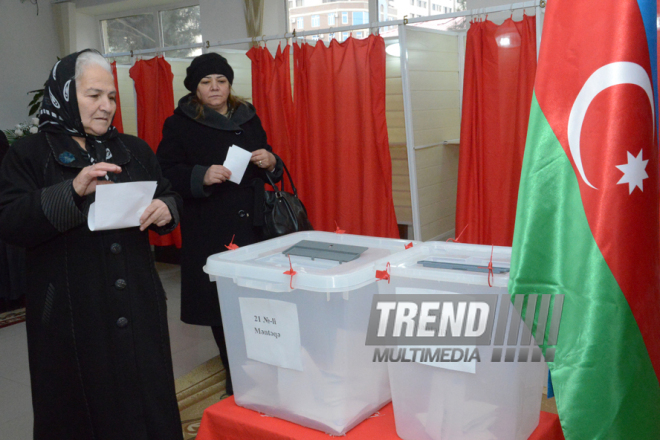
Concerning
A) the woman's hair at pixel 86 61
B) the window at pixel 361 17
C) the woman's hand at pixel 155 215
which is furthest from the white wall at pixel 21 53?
the woman's hand at pixel 155 215

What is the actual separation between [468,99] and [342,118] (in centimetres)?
70

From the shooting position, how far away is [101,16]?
6.76 m

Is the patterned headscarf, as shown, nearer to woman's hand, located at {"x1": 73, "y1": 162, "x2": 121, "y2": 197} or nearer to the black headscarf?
the black headscarf

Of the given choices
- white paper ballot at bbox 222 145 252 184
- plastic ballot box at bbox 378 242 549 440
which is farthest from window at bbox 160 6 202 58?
plastic ballot box at bbox 378 242 549 440

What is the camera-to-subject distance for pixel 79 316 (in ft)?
4.80

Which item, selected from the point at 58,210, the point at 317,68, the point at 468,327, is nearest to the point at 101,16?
the point at 317,68

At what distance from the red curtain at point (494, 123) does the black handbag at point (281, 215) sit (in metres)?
0.98

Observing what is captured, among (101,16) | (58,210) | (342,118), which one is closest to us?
(58,210)

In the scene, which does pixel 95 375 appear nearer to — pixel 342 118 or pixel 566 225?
pixel 566 225

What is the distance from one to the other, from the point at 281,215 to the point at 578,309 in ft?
5.24

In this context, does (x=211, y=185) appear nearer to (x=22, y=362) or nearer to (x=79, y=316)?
(x=79, y=316)

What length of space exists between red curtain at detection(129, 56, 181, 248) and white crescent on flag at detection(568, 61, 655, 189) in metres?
3.56

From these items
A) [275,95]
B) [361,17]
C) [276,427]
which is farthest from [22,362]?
[361,17]

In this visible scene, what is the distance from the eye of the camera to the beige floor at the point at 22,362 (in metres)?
2.48
